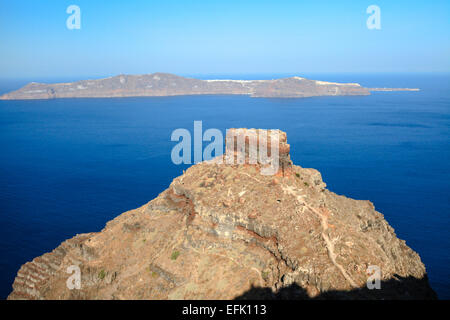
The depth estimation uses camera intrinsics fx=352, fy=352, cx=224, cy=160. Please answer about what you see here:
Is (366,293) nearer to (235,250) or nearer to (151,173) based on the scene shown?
(235,250)

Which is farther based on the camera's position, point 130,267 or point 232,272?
point 130,267

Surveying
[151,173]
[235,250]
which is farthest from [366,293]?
[151,173]

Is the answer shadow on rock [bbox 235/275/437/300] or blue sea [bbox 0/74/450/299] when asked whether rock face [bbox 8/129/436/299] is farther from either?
blue sea [bbox 0/74/450/299]

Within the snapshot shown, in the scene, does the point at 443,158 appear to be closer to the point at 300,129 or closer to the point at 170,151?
the point at 300,129

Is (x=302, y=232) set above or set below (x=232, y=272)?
above

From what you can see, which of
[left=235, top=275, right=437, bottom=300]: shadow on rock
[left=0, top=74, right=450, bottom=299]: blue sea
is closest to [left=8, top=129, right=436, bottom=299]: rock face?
[left=235, top=275, right=437, bottom=300]: shadow on rock

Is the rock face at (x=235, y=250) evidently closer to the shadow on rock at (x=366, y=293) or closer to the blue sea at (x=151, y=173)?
the shadow on rock at (x=366, y=293)
